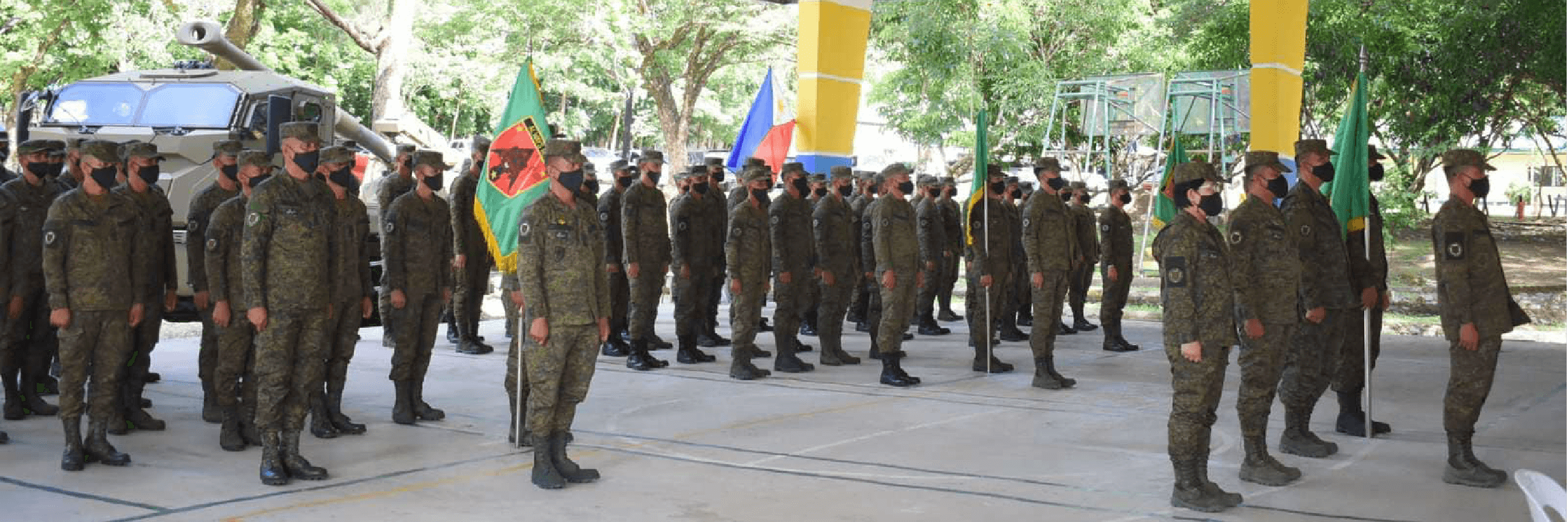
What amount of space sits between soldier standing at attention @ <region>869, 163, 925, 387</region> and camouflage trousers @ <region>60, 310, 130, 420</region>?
5306 mm

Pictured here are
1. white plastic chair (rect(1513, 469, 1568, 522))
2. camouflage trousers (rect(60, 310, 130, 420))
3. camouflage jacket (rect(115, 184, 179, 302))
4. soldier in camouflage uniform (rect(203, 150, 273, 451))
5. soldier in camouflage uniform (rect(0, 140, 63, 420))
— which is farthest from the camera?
soldier in camouflage uniform (rect(0, 140, 63, 420))

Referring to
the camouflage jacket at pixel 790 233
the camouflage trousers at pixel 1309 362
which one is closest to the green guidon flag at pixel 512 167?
the camouflage jacket at pixel 790 233

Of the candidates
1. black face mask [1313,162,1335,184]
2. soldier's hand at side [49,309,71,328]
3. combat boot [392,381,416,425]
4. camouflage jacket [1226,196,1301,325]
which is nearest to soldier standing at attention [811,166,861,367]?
combat boot [392,381,416,425]

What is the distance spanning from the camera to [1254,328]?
702 cm

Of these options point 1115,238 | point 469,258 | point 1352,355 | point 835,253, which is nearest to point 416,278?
point 469,258

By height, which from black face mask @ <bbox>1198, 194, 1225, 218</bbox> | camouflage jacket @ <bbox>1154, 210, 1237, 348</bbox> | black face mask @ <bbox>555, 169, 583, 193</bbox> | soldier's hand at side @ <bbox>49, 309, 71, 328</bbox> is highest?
black face mask @ <bbox>555, 169, 583, 193</bbox>

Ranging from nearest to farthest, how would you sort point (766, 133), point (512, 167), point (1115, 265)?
point (512, 167) < point (1115, 265) < point (766, 133)

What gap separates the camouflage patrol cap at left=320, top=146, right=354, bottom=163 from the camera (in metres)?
7.78

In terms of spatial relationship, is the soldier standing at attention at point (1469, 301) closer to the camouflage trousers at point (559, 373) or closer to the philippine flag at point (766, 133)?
the camouflage trousers at point (559, 373)

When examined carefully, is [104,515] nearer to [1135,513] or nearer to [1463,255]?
[1135,513]

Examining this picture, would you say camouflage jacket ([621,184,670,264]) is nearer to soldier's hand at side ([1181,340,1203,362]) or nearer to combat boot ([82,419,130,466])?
combat boot ([82,419,130,466])

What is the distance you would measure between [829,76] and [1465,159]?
944cm

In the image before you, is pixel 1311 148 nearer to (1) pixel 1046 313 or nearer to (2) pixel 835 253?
(1) pixel 1046 313

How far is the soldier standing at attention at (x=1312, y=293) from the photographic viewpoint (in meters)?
8.05
